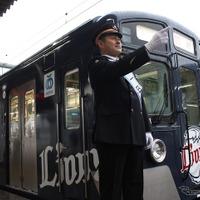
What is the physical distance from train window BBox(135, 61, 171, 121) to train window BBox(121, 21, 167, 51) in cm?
27

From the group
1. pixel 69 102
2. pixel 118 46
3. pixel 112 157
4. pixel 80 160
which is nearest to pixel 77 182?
pixel 80 160

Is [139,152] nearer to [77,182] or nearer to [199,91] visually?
[77,182]

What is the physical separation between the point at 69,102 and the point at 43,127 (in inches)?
30.3

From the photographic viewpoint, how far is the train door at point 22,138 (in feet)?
16.8

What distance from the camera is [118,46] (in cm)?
262

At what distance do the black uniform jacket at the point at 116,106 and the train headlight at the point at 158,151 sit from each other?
3.36 feet

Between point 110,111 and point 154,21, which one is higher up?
point 154,21

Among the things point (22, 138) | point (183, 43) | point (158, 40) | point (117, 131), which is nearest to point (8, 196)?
point (22, 138)

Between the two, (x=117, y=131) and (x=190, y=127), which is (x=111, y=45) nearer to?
(x=117, y=131)

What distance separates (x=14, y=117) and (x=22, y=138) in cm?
56

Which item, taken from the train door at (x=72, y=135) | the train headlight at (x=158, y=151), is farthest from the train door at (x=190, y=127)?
the train door at (x=72, y=135)

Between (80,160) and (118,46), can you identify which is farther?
(80,160)

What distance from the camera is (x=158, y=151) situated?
11.9ft

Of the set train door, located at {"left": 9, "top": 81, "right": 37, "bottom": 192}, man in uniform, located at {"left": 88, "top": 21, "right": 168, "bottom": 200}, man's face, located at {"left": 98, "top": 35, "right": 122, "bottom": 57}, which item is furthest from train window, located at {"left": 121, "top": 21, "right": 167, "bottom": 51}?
train door, located at {"left": 9, "top": 81, "right": 37, "bottom": 192}
